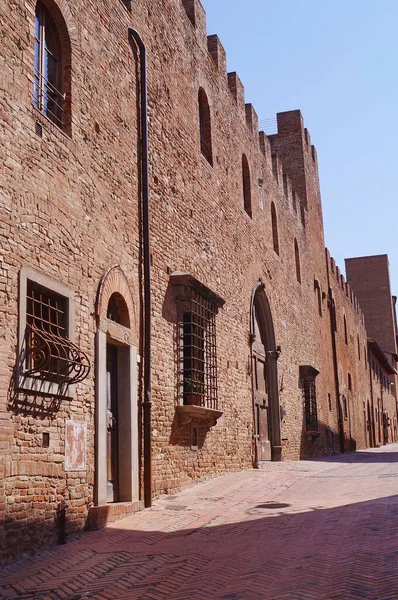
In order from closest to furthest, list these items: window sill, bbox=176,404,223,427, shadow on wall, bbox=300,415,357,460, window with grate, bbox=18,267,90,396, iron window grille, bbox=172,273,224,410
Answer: window with grate, bbox=18,267,90,396, window sill, bbox=176,404,223,427, iron window grille, bbox=172,273,224,410, shadow on wall, bbox=300,415,357,460

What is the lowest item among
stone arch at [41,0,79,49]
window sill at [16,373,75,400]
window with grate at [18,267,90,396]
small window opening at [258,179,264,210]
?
window sill at [16,373,75,400]

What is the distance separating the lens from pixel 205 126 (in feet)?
45.3

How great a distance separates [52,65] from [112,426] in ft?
14.1

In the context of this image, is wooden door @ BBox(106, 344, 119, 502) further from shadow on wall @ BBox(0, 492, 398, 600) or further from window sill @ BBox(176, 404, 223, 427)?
window sill @ BBox(176, 404, 223, 427)

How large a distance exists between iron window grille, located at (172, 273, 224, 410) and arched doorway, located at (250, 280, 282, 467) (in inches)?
130

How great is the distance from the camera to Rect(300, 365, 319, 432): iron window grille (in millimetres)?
20500

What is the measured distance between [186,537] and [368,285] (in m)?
47.4

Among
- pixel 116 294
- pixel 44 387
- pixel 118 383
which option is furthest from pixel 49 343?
pixel 118 383

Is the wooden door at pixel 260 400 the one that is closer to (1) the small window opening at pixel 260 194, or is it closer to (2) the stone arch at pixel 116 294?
(1) the small window opening at pixel 260 194

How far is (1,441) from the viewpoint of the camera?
6.16 meters

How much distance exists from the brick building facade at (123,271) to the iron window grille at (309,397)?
2.60 metres

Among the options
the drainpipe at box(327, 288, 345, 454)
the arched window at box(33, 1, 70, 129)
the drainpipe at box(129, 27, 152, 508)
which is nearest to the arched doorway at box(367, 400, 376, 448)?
the drainpipe at box(327, 288, 345, 454)

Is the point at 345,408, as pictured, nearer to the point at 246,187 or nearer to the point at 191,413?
the point at 246,187

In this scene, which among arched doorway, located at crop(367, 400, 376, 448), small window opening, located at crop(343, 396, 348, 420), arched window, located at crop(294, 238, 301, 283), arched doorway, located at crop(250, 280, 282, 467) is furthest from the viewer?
arched doorway, located at crop(367, 400, 376, 448)
